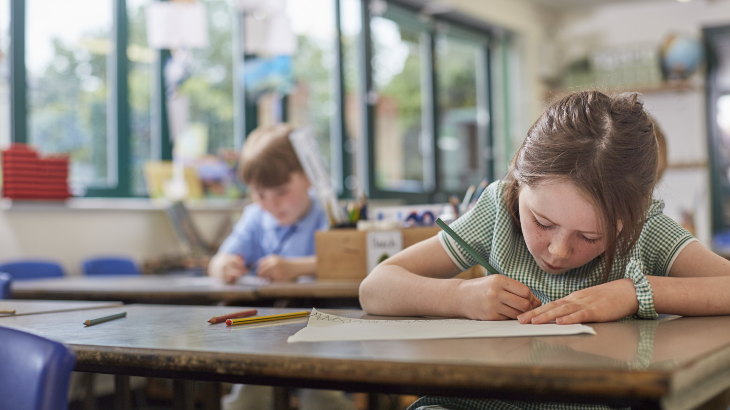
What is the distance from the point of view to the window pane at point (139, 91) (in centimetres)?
378

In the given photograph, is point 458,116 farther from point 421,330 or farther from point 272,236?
point 421,330

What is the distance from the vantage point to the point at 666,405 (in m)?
0.63

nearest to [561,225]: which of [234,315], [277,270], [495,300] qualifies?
[495,300]

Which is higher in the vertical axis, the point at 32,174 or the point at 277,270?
the point at 32,174

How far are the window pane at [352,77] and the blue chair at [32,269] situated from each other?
2.42 m

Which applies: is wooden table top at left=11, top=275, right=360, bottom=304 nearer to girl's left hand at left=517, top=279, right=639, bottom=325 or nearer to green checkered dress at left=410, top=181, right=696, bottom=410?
green checkered dress at left=410, top=181, right=696, bottom=410

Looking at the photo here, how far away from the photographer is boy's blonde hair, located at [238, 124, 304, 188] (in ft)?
8.13

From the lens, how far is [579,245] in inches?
41.7

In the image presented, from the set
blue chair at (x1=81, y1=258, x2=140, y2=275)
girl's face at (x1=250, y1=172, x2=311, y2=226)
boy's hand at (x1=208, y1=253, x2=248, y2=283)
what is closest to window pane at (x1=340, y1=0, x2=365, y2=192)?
blue chair at (x1=81, y1=258, x2=140, y2=275)

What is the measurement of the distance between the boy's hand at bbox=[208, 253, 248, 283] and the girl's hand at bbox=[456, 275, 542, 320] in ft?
4.12

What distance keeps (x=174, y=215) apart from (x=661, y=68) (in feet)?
15.8

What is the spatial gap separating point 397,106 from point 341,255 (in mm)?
3606

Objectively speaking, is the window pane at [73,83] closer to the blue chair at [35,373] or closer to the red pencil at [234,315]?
the red pencil at [234,315]

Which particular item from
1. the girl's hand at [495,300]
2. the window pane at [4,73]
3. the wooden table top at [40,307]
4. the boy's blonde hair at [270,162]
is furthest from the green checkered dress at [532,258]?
the window pane at [4,73]
